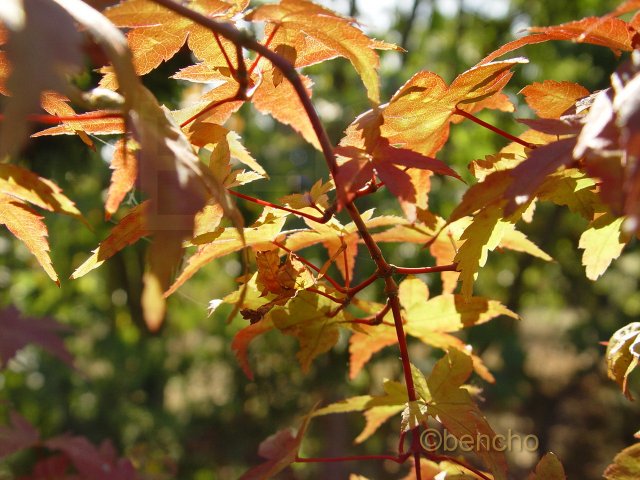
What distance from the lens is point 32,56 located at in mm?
315

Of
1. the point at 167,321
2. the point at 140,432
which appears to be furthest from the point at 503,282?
the point at 140,432

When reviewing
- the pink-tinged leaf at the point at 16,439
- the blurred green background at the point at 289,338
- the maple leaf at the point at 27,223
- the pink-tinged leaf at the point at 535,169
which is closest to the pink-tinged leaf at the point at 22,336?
the maple leaf at the point at 27,223

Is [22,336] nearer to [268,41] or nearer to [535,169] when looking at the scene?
[268,41]

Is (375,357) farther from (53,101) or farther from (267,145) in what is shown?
(53,101)

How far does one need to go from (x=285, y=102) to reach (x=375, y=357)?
239cm

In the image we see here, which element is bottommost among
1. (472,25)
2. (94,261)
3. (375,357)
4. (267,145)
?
(375,357)

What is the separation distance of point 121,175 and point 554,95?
363mm

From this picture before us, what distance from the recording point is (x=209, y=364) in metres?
3.17

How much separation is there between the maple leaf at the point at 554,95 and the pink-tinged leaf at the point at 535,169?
15cm

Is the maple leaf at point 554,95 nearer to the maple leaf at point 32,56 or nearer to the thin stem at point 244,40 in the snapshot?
the thin stem at point 244,40

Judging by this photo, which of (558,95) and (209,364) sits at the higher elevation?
(558,95)

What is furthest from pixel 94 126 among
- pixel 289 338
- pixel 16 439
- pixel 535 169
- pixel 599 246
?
pixel 289 338

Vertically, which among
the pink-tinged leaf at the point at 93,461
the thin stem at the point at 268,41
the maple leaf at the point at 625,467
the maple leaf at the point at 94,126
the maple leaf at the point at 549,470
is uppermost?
the thin stem at the point at 268,41

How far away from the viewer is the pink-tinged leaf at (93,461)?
2.79 ft
